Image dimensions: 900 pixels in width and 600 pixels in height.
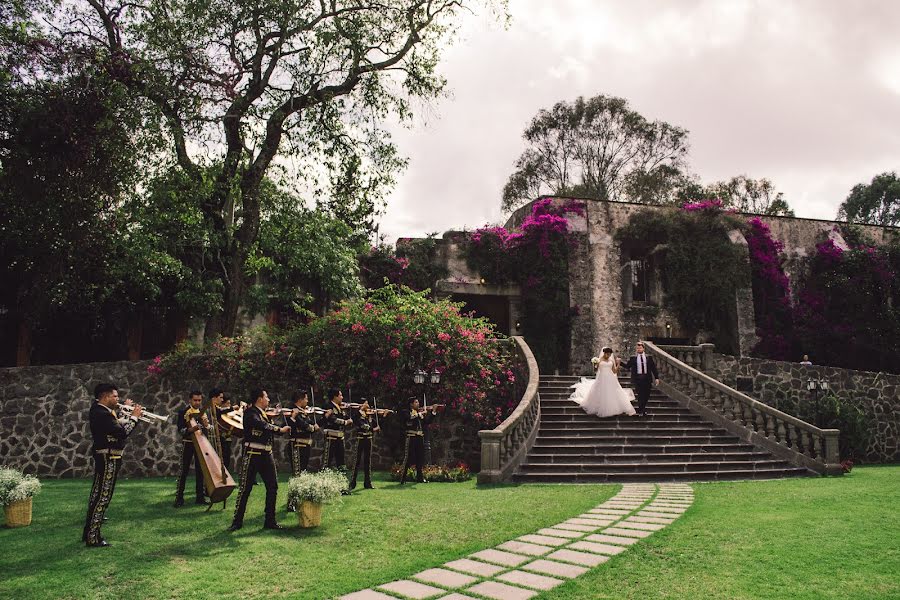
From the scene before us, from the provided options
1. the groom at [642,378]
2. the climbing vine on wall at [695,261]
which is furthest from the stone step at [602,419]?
the climbing vine on wall at [695,261]

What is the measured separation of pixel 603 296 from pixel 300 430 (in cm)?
1591

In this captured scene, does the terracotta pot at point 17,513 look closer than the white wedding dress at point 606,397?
Yes

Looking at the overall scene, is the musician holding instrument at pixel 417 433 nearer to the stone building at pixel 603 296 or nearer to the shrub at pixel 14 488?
the shrub at pixel 14 488

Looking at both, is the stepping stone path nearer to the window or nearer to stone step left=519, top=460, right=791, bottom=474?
stone step left=519, top=460, right=791, bottom=474

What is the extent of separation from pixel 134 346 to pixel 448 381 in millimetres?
12063

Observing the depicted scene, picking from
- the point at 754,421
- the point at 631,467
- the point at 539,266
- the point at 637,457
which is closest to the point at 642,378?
the point at 637,457

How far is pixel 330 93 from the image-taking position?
16.8 meters

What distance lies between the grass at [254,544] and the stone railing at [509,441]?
1962 millimetres

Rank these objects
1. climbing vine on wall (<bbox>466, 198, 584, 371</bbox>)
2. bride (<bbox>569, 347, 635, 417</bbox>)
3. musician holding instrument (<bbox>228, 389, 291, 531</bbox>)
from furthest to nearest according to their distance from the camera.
Result: climbing vine on wall (<bbox>466, 198, 584, 371</bbox>)
bride (<bbox>569, 347, 635, 417</bbox>)
musician holding instrument (<bbox>228, 389, 291, 531</bbox>)

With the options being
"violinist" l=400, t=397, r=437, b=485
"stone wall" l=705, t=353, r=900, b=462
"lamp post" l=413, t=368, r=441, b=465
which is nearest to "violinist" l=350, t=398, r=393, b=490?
"violinist" l=400, t=397, r=437, b=485

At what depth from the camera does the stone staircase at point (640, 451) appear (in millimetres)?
12820

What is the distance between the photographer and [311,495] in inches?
294

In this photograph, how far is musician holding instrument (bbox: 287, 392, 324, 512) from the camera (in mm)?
9586

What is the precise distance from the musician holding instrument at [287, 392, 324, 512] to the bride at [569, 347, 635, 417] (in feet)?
25.9
